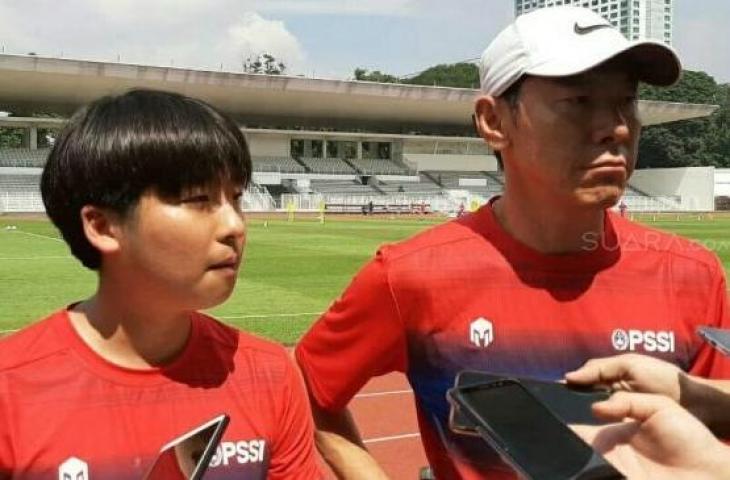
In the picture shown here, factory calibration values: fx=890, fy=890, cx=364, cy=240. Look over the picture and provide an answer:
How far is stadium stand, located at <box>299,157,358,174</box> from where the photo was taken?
190 feet

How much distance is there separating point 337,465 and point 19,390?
0.86 metres

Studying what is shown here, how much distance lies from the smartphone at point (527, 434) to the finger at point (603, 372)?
20 cm

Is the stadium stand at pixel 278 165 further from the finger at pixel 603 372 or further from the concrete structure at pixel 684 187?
the finger at pixel 603 372

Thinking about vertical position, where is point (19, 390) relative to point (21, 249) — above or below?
above

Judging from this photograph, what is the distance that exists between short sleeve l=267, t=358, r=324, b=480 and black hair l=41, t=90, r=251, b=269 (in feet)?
1.57

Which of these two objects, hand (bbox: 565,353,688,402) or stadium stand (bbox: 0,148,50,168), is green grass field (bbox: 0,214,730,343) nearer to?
hand (bbox: 565,353,688,402)

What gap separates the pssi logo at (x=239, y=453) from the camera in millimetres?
1845

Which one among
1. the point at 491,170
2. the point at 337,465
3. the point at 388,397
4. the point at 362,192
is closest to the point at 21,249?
the point at 388,397

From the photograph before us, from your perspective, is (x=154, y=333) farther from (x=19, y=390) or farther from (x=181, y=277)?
(x=19, y=390)

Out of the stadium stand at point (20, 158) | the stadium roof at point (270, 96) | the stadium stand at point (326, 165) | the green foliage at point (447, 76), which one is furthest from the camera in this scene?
the green foliage at point (447, 76)

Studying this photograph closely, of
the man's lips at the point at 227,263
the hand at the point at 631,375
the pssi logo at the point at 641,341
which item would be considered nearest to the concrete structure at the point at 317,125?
the pssi logo at the point at 641,341

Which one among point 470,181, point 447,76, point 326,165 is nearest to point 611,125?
point 326,165

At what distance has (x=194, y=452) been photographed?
1.42 meters

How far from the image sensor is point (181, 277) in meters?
1.83
